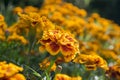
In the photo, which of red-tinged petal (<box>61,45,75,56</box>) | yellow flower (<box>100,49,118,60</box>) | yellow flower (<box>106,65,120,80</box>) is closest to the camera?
red-tinged petal (<box>61,45,75,56</box>)

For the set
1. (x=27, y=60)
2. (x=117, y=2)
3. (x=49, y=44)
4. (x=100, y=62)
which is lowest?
(x=117, y=2)

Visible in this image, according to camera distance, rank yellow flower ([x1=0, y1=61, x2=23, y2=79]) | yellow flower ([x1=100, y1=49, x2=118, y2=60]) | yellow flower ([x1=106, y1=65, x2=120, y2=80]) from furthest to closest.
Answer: yellow flower ([x1=100, y1=49, x2=118, y2=60]) → yellow flower ([x1=106, y1=65, x2=120, y2=80]) → yellow flower ([x1=0, y1=61, x2=23, y2=79])

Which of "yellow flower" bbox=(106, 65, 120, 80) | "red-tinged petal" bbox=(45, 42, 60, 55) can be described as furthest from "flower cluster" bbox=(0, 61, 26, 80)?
"yellow flower" bbox=(106, 65, 120, 80)

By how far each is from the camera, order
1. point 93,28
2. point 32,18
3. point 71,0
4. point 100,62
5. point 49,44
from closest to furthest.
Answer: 1. point 49,44
2. point 100,62
3. point 32,18
4. point 93,28
5. point 71,0

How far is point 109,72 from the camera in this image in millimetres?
2922

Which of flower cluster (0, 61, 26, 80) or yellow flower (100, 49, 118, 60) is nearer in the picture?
flower cluster (0, 61, 26, 80)

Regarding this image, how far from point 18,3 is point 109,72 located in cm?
411

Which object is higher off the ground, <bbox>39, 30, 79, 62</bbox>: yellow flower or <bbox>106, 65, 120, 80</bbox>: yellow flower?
<bbox>39, 30, 79, 62</bbox>: yellow flower

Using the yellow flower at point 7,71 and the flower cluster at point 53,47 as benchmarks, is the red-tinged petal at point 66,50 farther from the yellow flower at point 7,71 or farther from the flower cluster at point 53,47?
the yellow flower at point 7,71

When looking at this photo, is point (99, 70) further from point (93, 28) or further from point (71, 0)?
point (71, 0)

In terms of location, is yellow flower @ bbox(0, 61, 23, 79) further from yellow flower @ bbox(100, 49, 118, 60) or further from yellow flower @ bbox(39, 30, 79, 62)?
yellow flower @ bbox(100, 49, 118, 60)

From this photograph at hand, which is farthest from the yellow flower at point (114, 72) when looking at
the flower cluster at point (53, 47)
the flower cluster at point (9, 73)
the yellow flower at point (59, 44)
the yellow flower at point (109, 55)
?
the yellow flower at point (109, 55)

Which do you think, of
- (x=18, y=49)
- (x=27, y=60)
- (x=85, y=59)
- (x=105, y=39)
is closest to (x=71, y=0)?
(x=105, y=39)

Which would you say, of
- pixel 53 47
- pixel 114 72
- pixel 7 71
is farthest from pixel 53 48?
pixel 114 72
